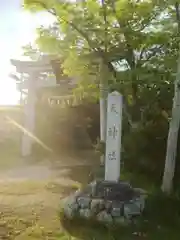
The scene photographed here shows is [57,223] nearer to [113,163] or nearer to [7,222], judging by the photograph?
[7,222]

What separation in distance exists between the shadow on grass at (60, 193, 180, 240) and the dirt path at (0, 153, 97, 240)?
0.30m

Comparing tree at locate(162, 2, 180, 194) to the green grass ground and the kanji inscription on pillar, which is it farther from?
the kanji inscription on pillar

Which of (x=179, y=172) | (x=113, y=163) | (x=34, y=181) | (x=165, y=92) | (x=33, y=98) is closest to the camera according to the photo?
(x=113, y=163)

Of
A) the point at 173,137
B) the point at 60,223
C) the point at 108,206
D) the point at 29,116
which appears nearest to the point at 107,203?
the point at 108,206

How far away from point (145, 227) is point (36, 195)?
2917 mm

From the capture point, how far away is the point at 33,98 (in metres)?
14.8

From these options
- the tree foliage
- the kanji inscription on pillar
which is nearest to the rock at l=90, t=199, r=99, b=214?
the kanji inscription on pillar

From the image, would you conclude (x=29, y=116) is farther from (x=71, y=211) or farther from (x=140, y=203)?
(x=140, y=203)

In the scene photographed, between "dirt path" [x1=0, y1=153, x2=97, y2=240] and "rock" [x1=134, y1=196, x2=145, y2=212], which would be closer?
"dirt path" [x1=0, y1=153, x2=97, y2=240]

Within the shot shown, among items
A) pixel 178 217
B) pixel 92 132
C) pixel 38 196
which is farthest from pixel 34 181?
pixel 92 132

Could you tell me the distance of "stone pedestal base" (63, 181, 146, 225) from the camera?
5754 mm

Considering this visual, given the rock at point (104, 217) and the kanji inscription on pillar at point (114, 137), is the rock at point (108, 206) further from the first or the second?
the kanji inscription on pillar at point (114, 137)

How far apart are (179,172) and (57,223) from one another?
111 inches

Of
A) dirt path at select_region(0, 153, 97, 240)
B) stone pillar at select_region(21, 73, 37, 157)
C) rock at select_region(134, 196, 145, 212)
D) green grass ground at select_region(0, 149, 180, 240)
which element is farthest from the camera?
stone pillar at select_region(21, 73, 37, 157)
